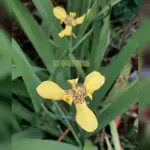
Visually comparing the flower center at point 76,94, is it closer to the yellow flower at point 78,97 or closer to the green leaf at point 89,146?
the yellow flower at point 78,97

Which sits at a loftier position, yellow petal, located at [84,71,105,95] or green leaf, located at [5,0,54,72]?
green leaf, located at [5,0,54,72]

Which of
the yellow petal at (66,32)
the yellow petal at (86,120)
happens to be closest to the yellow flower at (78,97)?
the yellow petal at (86,120)

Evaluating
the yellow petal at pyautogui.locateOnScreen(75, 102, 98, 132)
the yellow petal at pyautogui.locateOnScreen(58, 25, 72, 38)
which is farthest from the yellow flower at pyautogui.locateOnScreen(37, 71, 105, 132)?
the yellow petal at pyautogui.locateOnScreen(58, 25, 72, 38)

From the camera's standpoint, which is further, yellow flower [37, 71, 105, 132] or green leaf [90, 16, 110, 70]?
green leaf [90, 16, 110, 70]

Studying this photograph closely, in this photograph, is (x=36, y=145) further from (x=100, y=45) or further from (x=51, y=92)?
(x=100, y=45)

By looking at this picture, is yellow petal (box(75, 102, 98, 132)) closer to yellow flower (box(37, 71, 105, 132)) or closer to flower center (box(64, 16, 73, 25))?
yellow flower (box(37, 71, 105, 132))

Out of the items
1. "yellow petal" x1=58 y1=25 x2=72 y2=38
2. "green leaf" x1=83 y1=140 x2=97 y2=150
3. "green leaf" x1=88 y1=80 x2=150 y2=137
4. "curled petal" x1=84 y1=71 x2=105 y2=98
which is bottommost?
"green leaf" x1=83 y1=140 x2=97 y2=150

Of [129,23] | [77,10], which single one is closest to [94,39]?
[77,10]
